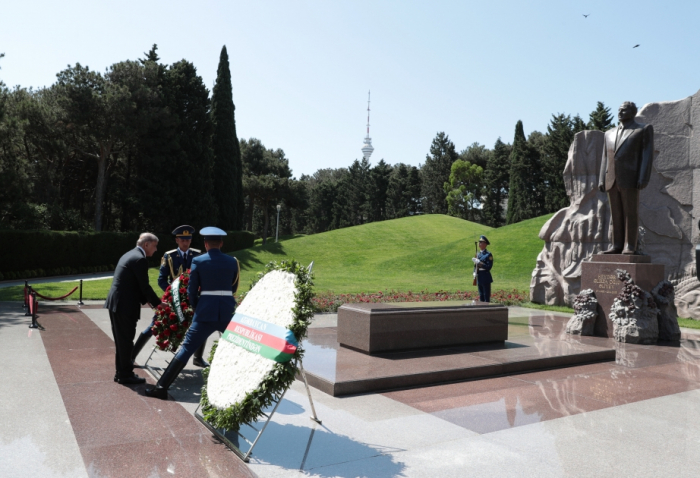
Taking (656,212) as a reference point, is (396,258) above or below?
below

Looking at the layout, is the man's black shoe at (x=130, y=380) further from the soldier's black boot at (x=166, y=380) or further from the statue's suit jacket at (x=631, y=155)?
the statue's suit jacket at (x=631, y=155)

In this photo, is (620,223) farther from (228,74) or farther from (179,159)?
(228,74)

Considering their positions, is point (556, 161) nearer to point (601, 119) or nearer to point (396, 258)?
point (601, 119)

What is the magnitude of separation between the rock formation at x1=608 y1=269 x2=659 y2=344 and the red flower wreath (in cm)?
821

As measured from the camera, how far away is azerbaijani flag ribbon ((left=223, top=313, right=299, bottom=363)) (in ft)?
14.0

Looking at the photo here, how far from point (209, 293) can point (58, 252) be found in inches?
980

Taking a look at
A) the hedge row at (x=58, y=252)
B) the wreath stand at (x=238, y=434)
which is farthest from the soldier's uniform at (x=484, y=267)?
the hedge row at (x=58, y=252)

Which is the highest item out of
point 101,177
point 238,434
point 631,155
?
point 101,177

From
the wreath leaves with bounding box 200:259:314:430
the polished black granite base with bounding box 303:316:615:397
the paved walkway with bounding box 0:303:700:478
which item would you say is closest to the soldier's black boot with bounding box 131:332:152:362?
the paved walkway with bounding box 0:303:700:478

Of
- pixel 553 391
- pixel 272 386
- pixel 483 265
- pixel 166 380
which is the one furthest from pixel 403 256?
pixel 272 386

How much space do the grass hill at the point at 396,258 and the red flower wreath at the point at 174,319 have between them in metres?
11.1

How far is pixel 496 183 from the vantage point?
65.1 meters

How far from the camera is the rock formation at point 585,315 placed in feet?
34.9

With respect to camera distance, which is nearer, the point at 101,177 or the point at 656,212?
the point at 656,212
